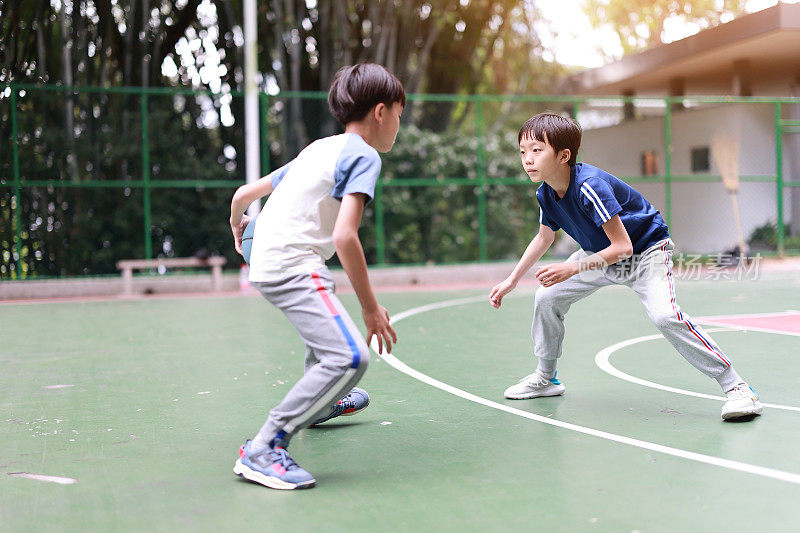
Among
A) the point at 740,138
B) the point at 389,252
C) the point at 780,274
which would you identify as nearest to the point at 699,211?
the point at 740,138

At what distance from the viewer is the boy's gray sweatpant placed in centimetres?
A: 329

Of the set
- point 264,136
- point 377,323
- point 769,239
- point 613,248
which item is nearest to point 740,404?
point 613,248

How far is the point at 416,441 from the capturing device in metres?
3.98

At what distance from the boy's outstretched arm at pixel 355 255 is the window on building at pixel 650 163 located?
664 inches

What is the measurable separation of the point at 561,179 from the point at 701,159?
15395 mm

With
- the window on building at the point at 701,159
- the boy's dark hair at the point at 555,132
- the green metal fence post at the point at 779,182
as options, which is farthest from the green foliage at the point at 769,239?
the boy's dark hair at the point at 555,132

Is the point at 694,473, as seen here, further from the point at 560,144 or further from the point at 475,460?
the point at 560,144

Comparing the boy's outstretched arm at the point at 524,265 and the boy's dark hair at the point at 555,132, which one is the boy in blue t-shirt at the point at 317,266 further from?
the boy's outstretched arm at the point at 524,265

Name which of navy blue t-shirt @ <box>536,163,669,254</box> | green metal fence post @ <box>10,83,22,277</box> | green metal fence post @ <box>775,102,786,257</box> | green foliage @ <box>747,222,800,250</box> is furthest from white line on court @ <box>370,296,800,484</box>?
green foliage @ <box>747,222,800,250</box>

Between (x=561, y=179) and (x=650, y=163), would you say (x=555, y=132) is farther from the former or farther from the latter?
(x=650, y=163)

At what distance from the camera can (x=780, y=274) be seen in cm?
1386

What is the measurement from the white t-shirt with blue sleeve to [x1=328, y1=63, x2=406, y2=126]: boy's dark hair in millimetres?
111

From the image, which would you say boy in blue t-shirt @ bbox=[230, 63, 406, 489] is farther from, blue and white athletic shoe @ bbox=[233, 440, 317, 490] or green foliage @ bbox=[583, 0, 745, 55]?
green foliage @ bbox=[583, 0, 745, 55]

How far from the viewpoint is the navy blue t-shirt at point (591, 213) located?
4.26m
